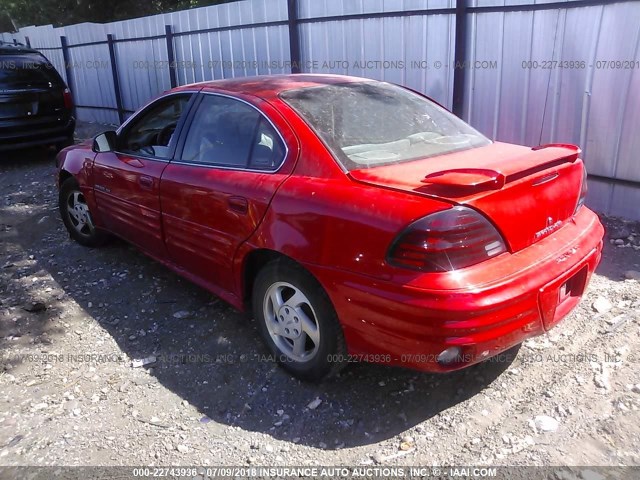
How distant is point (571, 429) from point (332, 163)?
1.71m

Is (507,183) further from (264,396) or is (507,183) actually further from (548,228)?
(264,396)

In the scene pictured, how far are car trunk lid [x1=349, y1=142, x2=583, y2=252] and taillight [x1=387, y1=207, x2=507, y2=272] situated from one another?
7cm

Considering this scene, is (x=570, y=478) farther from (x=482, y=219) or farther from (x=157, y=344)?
(x=157, y=344)

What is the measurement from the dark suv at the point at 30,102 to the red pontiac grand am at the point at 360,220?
5.53m

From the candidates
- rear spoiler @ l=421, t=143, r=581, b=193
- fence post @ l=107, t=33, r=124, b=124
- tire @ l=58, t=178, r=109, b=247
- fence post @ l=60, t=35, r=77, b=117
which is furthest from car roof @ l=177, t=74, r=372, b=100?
fence post @ l=60, t=35, r=77, b=117

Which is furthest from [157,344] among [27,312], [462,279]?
[462,279]

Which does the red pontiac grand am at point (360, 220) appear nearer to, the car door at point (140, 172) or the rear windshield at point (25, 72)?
the car door at point (140, 172)

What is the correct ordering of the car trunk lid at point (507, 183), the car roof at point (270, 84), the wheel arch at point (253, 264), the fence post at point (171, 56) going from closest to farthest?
the car trunk lid at point (507, 183)
the wheel arch at point (253, 264)
the car roof at point (270, 84)
the fence post at point (171, 56)

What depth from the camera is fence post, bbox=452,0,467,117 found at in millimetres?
5561

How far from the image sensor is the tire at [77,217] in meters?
5.07

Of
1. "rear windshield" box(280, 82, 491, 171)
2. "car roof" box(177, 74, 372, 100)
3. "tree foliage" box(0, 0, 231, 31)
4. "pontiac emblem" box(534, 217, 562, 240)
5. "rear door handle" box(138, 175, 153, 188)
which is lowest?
"pontiac emblem" box(534, 217, 562, 240)

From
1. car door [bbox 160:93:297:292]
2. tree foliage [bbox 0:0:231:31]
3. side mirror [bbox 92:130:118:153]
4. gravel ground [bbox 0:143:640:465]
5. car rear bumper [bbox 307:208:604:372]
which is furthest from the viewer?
tree foliage [bbox 0:0:231:31]

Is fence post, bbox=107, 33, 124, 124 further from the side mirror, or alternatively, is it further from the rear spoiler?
the rear spoiler

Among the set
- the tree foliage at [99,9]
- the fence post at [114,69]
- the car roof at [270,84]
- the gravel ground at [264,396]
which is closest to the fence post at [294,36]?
the car roof at [270,84]
